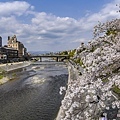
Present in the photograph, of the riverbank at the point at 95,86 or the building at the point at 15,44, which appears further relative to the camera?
the building at the point at 15,44

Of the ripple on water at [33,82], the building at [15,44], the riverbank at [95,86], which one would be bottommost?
the ripple on water at [33,82]

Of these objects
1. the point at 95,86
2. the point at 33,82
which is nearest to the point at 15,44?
the point at 33,82

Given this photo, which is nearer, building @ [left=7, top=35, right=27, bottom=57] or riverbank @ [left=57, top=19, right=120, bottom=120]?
riverbank @ [left=57, top=19, right=120, bottom=120]

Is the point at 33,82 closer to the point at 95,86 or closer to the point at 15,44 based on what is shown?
the point at 95,86

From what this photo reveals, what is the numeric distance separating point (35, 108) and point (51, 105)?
5.28 ft

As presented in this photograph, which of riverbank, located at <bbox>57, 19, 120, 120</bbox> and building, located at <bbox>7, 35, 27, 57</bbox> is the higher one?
building, located at <bbox>7, 35, 27, 57</bbox>

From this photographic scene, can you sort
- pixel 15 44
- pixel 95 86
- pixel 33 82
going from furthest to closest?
1. pixel 15 44
2. pixel 33 82
3. pixel 95 86

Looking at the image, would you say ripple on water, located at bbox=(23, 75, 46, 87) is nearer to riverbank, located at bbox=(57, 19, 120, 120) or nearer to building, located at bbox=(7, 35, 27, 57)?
riverbank, located at bbox=(57, 19, 120, 120)

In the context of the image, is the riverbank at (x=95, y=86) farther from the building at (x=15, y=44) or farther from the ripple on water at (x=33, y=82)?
the building at (x=15, y=44)

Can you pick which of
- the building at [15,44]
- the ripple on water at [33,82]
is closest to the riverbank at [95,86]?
the ripple on water at [33,82]

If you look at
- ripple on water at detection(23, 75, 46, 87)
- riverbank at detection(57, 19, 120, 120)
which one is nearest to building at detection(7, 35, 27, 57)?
ripple on water at detection(23, 75, 46, 87)

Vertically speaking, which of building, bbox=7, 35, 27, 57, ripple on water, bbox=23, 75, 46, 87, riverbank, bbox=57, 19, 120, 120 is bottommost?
ripple on water, bbox=23, 75, 46, 87

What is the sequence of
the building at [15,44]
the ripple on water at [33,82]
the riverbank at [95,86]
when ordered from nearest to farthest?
the riverbank at [95,86]
the ripple on water at [33,82]
the building at [15,44]

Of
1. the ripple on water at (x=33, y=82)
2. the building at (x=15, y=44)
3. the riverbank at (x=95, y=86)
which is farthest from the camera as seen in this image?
the building at (x=15, y=44)
